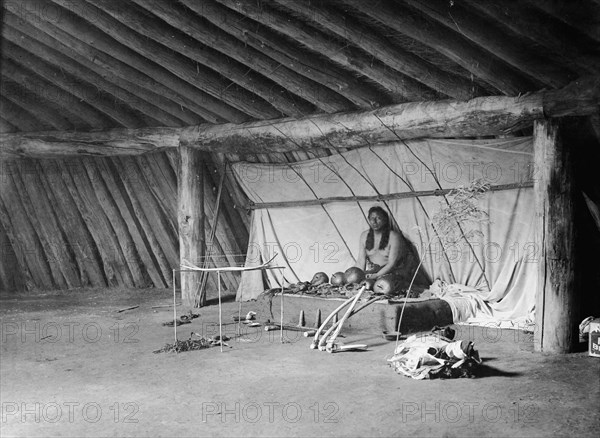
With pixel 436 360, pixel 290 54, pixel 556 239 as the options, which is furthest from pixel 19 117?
pixel 556 239

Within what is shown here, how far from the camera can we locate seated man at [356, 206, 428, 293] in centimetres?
690

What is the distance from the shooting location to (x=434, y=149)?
21.9 ft

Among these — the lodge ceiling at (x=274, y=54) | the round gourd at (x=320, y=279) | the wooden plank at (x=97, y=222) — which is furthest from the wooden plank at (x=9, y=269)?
the round gourd at (x=320, y=279)

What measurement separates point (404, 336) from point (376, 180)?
2.15m

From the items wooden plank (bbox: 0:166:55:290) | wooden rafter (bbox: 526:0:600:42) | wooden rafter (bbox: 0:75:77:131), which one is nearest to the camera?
wooden rafter (bbox: 526:0:600:42)

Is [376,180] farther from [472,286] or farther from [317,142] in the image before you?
[472,286]

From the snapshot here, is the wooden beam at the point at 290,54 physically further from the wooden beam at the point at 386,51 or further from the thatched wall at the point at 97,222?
the thatched wall at the point at 97,222

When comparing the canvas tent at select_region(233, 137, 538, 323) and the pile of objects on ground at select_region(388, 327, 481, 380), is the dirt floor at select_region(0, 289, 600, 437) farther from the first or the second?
the canvas tent at select_region(233, 137, 538, 323)

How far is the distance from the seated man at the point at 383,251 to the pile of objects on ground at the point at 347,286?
183 millimetres

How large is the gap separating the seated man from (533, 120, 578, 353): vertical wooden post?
198cm

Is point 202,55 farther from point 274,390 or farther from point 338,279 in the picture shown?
point 274,390

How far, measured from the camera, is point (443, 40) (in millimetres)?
4816

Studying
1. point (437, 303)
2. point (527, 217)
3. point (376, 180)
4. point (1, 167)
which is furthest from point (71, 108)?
point (527, 217)

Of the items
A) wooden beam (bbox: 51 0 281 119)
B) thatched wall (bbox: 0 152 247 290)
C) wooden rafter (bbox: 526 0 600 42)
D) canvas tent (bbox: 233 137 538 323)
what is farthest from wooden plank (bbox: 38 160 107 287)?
wooden rafter (bbox: 526 0 600 42)
